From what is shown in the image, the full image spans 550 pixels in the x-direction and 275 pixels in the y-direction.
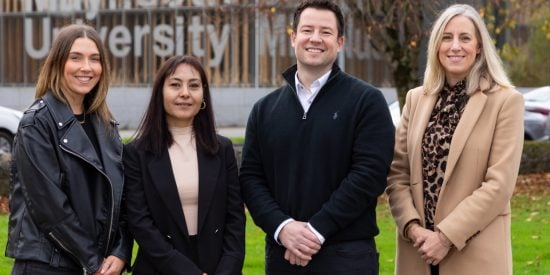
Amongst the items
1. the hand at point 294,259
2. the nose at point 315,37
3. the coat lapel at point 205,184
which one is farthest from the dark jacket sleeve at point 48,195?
the nose at point 315,37

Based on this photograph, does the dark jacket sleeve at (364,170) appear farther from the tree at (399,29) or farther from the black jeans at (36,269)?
the tree at (399,29)

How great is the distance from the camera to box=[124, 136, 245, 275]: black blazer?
548 centimetres

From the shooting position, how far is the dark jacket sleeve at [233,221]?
559 centimetres

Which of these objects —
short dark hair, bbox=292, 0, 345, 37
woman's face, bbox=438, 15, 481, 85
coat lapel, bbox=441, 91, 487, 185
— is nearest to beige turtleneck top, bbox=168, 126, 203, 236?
short dark hair, bbox=292, 0, 345, 37

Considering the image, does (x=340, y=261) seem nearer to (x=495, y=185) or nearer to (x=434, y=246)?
(x=434, y=246)

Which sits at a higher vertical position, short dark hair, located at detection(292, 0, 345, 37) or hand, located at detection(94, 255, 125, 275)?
short dark hair, located at detection(292, 0, 345, 37)

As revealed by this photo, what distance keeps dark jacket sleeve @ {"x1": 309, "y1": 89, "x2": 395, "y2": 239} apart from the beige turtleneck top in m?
0.64

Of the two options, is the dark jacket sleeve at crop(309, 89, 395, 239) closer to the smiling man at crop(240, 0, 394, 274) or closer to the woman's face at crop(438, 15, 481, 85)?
the smiling man at crop(240, 0, 394, 274)

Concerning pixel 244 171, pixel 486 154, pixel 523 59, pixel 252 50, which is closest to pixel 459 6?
pixel 486 154

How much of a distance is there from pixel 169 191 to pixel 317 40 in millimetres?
1134

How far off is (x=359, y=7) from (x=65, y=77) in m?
11.1

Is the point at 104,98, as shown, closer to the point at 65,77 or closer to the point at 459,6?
the point at 65,77

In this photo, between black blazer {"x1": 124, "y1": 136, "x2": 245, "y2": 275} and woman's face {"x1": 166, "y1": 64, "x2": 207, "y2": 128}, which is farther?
woman's face {"x1": 166, "y1": 64, "x2": 207, "y2": 128}

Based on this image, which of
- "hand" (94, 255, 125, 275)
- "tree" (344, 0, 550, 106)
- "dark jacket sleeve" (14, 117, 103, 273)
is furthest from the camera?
"tree" (344, 0, 550, 106)
